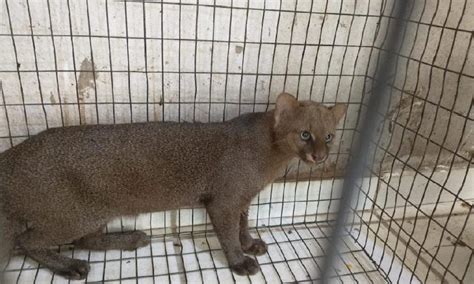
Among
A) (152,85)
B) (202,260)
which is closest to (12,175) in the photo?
(152,85)

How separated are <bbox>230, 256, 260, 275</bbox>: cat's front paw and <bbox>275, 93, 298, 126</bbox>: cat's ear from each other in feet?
1.77

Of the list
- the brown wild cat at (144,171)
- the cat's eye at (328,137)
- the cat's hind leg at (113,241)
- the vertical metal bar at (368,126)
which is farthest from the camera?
the cat's hind leg at (113,241)

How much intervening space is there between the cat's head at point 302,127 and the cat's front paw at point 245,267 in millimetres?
453

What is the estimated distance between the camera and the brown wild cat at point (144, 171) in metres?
1.34

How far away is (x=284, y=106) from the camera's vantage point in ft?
4.69

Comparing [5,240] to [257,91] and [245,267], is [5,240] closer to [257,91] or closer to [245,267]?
[245,267]

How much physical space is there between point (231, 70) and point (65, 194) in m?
0.78

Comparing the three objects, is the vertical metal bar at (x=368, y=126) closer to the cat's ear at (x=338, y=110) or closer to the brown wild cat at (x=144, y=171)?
the brown wild cat at (x=144, y=171)

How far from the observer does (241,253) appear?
5.12 feet

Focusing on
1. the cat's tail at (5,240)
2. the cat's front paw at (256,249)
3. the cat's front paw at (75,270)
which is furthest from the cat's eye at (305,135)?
the cat's tail at (5,240)

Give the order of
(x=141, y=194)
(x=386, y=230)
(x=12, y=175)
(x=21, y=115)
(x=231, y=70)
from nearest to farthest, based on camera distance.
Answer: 1. (x=12, y=175)
2. (x=141, y=194)
3. (x=21, y=115)
4. (x=231, y=70)
5. (x=386, y=230)

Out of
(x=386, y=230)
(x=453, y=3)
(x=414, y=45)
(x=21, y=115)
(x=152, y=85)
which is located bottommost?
(x=386, y=230)

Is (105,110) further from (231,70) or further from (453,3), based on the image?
(453,3)

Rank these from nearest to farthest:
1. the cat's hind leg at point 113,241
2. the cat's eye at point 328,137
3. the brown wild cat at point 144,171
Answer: the brown wild cat at point 144,171 < the cat's eye at point 328,137 < the cat's hind leg at point 113,241
